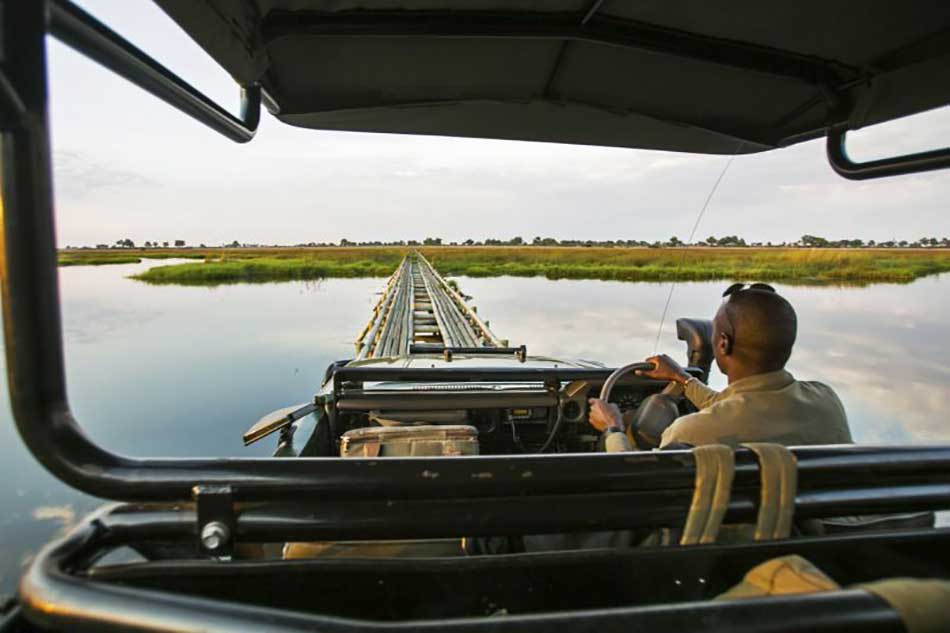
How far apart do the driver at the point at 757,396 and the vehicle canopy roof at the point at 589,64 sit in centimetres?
81

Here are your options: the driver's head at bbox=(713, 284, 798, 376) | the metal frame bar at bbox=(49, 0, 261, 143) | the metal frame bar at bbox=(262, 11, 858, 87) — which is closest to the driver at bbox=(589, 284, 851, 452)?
the driver's head at bbox=(713, 284, 798, 376)

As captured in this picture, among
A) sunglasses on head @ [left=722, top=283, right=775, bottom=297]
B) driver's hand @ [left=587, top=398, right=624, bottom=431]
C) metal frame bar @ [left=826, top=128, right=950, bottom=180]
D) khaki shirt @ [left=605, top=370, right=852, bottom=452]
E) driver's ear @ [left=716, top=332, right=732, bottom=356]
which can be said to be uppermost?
metal frame bar @ [left=826, top=128, right=950, bottom=180]

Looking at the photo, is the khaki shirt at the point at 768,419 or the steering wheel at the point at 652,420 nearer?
the khaki shirt at the point at 768,419

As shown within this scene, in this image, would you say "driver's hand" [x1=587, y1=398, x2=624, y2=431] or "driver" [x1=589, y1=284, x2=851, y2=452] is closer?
"driver" [x1=589, y1=284, x2=851, y2=452]

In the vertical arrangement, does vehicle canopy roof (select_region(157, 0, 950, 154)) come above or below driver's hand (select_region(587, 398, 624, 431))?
above

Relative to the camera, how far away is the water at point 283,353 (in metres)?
8.05

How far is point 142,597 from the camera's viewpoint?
0.72 m

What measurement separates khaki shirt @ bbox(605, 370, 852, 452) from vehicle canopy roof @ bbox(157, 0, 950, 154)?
3.48ft

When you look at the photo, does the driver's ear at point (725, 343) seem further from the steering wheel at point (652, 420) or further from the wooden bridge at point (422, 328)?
the wooden bridge at point (422, 328)

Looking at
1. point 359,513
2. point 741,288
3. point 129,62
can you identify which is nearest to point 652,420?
point 741,288

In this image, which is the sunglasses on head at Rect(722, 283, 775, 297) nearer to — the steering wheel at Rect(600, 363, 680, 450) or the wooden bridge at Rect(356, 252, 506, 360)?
the steering wheel at Rect(600, 363, 680, 450)

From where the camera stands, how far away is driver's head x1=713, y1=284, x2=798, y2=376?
5.59ft

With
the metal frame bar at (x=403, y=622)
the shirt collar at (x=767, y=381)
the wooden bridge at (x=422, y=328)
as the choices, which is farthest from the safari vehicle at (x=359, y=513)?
the wooden bridge at (x=422, y=328)

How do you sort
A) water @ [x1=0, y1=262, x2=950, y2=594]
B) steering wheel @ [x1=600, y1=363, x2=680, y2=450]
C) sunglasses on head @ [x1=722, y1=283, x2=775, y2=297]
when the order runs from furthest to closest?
water @ [x1=0, y1=262, x2=950, y2=594] < steering wheel @ [x1=600, y1=363, x2=680, y2=450] < sunglasses on head @ [x1=722, y1=283, x2=775, y2=297]
